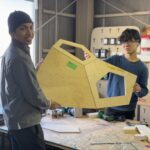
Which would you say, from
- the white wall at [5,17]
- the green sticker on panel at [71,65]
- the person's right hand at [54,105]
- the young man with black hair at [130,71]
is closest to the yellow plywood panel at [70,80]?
the green sticker on panel at [71,65]

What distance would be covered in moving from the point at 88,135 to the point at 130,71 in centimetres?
75

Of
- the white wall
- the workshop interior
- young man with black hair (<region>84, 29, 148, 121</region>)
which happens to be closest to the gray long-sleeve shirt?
the workshop interior

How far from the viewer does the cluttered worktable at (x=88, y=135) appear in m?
2.06

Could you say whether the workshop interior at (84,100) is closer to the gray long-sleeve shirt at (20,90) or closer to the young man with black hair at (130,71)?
the young man with black hair at (130,71)

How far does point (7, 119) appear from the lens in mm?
1951

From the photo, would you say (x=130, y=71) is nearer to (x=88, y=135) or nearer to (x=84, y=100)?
(x=84, y=100)

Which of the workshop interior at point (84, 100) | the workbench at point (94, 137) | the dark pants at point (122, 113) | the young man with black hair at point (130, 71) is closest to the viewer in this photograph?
the workbench at point (94, 137)

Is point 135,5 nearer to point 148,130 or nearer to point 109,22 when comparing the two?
point 109,22

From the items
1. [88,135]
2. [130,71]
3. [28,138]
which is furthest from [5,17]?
[28,138]

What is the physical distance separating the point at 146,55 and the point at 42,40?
59.1 inches

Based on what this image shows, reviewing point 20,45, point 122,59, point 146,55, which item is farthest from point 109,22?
point 20,45

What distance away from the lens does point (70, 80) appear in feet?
7.80

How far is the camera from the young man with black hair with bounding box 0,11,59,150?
1.83 meters

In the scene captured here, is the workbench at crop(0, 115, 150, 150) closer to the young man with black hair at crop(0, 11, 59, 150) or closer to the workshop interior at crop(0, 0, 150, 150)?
the workshop interior at crop(0, 0, 150, 150)
